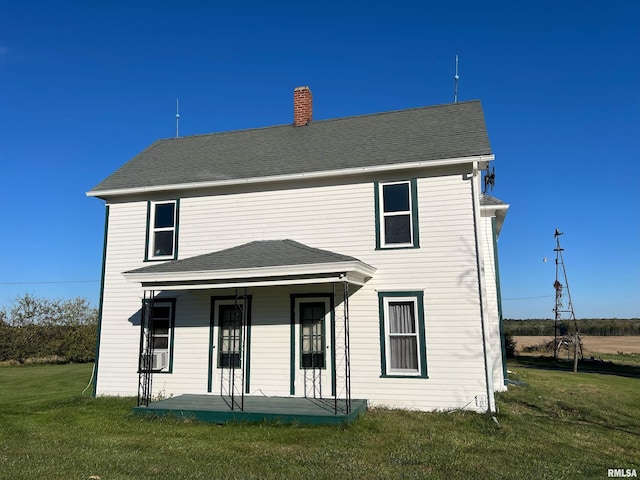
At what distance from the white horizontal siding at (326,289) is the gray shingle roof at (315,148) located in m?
0.59

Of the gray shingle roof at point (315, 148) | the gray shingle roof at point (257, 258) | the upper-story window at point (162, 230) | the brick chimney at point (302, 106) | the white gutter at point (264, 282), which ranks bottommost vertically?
the white gutter at point (264, 282)

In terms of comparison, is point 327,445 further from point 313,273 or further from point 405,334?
point 405,334

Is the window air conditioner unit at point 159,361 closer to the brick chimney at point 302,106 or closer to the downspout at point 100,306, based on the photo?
the downspout at point 100,306

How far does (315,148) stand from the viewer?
1276 cm

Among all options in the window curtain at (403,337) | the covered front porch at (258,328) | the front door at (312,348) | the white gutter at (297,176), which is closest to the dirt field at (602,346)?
the window curtain at (403,337)

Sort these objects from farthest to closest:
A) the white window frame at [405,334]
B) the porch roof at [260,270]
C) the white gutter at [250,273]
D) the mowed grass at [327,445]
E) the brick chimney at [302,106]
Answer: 1. the brick chimney at [302,106]
2. the white window frame at [405,334]
3. the porch roof at [260,270]
4. the white gutter at [250,273]
5. the mowed grass at [327,445]

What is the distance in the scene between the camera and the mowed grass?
6.17 meters

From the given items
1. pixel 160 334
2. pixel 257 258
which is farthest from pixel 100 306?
pixel 257 258

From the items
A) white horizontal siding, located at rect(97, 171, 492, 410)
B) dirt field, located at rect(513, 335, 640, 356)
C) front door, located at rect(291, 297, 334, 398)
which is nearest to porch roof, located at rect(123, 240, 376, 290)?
white horizontal siding, located at rect(97, 171, 492, 410)

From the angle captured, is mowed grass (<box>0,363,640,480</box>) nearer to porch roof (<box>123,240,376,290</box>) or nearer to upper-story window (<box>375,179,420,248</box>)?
porch roof (<box>123,240,376,290</box>)

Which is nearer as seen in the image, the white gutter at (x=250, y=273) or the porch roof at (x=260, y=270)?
the white gutter at (x=250, y=273)

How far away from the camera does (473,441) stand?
7.75 metres

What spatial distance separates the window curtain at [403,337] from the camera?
10.4m

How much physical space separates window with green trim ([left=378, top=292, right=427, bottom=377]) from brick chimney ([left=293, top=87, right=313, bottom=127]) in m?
6.76
